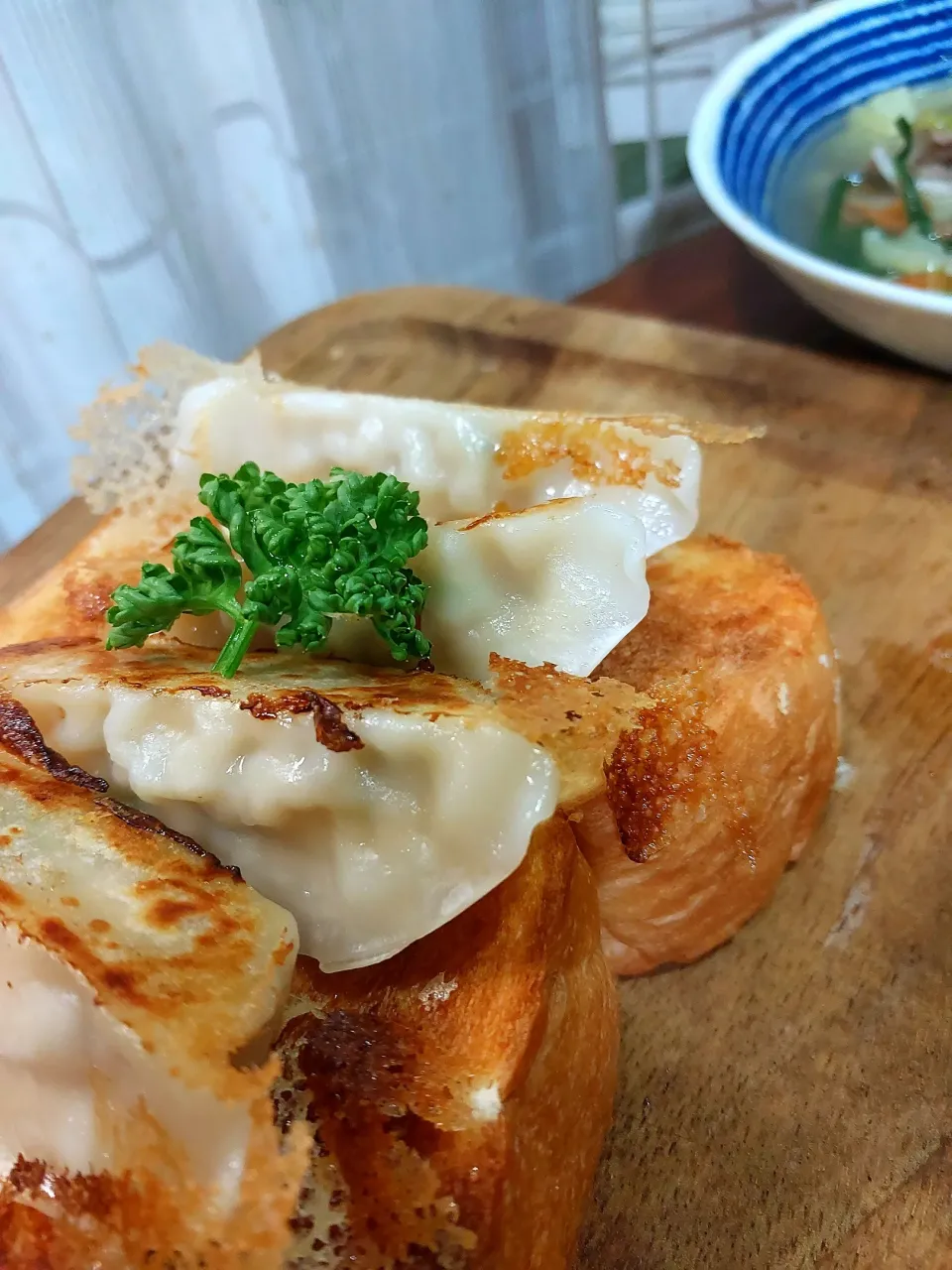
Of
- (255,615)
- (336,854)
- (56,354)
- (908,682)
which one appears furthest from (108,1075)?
(56,354)

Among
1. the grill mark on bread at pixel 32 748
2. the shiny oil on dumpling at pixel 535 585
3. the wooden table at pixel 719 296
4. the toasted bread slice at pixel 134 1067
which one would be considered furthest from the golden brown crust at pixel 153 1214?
the wooden table at pixel 719 296

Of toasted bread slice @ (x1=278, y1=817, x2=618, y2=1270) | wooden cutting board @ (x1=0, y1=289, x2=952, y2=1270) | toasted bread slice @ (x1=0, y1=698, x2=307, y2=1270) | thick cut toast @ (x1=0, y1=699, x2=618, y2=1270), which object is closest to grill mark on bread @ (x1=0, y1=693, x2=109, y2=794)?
thick cut toast @ (x1=0, y1=699, x2=618, y2=1270)

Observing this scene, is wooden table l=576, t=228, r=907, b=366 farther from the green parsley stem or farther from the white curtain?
the green parsley stem

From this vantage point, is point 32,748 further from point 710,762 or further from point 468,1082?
point 710,762

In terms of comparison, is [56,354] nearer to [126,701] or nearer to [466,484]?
[466,484]

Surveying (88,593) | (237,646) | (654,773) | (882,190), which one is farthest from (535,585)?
(882,190)

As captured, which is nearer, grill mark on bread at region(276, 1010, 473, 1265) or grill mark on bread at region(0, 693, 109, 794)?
grill mark on bread at region(276, 1010, 473, 1265)
